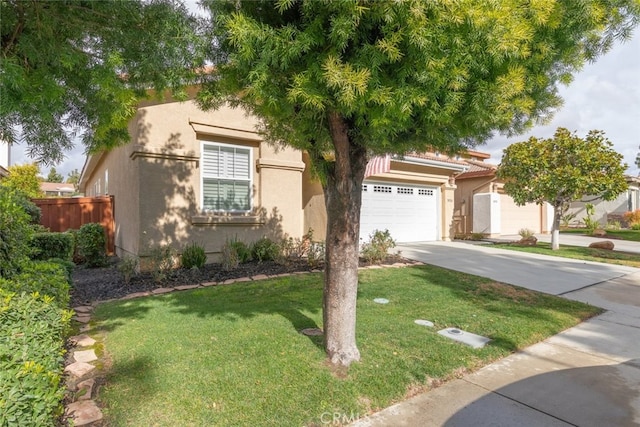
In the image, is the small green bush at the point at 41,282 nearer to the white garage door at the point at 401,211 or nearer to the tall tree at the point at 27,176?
the white garage door at the point at 401,211

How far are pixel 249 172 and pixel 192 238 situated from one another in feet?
7.60

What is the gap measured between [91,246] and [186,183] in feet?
11.8

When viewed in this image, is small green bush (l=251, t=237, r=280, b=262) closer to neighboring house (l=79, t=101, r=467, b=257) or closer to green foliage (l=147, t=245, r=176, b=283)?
neighboring house (l=79, t=101, r=467, b=257)

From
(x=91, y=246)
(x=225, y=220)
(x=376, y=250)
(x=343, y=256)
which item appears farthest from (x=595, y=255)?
(x=91, y=246)

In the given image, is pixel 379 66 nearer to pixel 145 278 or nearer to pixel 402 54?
pixel 402 54

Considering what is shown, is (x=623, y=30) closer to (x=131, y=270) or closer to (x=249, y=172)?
(x=249, y=172)

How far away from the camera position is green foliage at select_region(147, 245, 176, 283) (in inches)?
293

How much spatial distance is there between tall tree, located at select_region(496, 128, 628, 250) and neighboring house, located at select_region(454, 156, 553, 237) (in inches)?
136

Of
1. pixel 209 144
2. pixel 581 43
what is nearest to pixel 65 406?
pixel 581 43

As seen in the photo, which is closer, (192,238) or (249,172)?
(192,238)

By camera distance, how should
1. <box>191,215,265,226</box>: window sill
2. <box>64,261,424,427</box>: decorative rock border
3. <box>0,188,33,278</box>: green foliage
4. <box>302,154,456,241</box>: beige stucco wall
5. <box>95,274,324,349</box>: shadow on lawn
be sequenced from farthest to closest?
1. <box>302,154,456,241</box>: beige stucco wall
2. <box>191,215,265,226</box>: window sill
3. <box>95,274,324,349</box>: shadow on lawn
4. <box>0,188,33,278</box>: green foliage
5. <box>64,261,424,427</box>: decorative rock border

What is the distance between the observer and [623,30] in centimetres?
358

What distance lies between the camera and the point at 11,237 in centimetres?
413

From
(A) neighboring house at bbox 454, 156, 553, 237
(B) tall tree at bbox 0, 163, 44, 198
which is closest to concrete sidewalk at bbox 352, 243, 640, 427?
(A) neighboring house at bbox 454, 156, 553, 237
